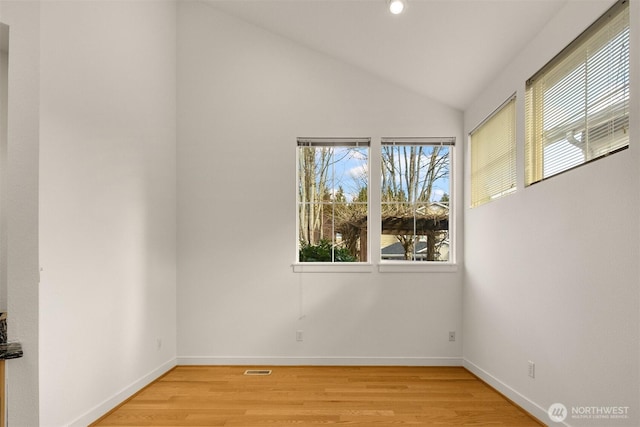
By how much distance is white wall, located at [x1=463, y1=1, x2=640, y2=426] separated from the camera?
214cm

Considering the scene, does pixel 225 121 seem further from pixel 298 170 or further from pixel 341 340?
pixel 341 340

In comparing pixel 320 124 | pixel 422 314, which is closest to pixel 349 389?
pixel 422 314

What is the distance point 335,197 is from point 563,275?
2.52 m

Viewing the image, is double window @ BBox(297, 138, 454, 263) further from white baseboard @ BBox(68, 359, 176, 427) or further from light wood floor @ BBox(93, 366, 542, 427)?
white baseboard @ BBox(68, 359, 176, 427)

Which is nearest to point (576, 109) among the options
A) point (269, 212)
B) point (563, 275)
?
point (563, 275)

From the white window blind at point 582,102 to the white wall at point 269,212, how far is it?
5.13ft

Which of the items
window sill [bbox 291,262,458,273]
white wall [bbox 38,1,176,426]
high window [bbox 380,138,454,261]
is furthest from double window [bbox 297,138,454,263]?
white wall [bbox 38,1,176,426]

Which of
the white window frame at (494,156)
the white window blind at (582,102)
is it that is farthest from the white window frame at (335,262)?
the white window blind at (582,102)

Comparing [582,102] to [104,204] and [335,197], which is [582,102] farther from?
[104,204]

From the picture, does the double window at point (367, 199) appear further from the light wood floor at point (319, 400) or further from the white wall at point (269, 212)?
the light wood floor at point (319, 400)

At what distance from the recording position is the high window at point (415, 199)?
15.4 ft

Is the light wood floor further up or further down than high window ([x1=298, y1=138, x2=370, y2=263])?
further down

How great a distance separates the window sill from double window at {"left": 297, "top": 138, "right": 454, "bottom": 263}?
0.41 ft

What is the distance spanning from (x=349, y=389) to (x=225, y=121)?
2.93m
